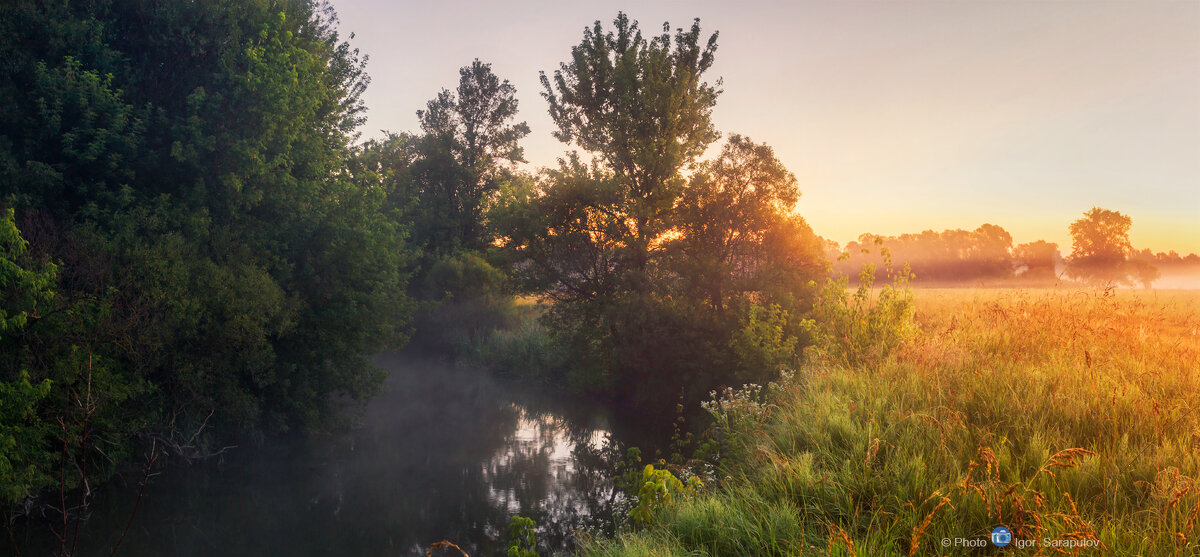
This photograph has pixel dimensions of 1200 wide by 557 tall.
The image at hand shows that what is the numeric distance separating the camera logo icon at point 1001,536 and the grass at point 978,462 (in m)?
0.08

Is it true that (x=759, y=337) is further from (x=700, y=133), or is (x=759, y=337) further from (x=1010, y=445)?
(x=1010, y=445)

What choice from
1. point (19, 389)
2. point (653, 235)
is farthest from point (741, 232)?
point (19, 389)

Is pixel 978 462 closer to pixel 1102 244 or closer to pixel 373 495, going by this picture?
pixel 373 495

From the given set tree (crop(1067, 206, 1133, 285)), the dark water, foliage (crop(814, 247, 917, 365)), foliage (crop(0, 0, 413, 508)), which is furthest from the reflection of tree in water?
tree (crop(1067, 206, 1133, 285))

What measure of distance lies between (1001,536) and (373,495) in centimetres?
1208

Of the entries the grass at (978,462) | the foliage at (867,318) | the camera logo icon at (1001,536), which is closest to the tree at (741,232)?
the foliage at (867,318)

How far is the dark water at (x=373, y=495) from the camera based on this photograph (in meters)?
9.91

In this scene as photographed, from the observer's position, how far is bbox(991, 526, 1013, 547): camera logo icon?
3270mm

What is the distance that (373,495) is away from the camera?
1241cm

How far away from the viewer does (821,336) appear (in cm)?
1178

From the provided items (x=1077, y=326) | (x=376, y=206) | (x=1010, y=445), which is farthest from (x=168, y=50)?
(x=1077, y=326)

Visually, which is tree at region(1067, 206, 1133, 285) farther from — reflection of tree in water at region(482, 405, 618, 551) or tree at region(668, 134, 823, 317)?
reflection of tree in water at region(482, 405, 618, 551)

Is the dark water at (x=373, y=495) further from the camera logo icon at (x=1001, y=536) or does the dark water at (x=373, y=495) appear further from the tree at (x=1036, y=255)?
the tree at (x=1036, y=255)

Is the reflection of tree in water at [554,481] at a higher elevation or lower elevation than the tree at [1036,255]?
lower
